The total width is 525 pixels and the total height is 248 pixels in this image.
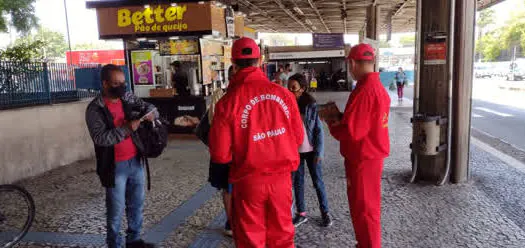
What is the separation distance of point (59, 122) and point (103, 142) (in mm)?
5081

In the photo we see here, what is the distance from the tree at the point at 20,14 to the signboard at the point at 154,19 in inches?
340

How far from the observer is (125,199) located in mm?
3627

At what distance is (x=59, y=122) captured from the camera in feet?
24.7

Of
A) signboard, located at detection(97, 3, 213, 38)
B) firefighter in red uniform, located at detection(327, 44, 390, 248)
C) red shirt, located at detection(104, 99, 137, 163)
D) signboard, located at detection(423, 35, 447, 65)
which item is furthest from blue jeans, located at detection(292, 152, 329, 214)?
signboard, located at detection(97, 3, 213, 38)

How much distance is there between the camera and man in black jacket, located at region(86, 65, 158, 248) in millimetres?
3201

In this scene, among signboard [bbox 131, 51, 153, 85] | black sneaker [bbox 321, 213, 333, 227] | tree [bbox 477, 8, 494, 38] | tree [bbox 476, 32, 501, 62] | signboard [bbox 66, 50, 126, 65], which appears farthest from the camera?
tree [bbox 477, 8, 494, 38]

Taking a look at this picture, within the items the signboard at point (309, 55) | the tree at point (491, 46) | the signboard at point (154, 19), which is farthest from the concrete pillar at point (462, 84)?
the tree at point (491, 46)

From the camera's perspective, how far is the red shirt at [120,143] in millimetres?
3354

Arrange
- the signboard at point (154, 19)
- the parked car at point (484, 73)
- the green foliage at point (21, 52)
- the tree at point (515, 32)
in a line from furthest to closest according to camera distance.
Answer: the parked car at point (484, 73)
the tree at point (515, 32)
the signboard at point (154, 19)
the green foliage at point (21, 52)

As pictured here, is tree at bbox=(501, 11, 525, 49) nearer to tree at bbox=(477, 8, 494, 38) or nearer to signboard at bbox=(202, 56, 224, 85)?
tree at bbox=(477, 8, 494, 38)

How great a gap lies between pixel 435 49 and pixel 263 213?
13.9 feet

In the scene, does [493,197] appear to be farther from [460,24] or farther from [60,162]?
[60,162]

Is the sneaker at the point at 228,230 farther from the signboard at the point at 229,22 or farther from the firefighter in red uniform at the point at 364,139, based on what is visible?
the signboard at the point at 229,22

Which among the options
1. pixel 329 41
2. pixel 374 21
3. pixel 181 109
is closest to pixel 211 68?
pixel 181 109
